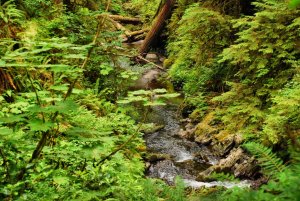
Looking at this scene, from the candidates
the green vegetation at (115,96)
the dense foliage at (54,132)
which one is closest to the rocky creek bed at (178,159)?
the green vegetation at (115,96)

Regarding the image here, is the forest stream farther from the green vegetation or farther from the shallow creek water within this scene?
the green vegetation

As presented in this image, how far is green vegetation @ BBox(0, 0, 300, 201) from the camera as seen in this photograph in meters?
2.36

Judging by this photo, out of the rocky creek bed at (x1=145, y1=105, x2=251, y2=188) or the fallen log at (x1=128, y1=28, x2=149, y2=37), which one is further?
the fallen log at (x1=128, y1=28, x2=149, y2=37)

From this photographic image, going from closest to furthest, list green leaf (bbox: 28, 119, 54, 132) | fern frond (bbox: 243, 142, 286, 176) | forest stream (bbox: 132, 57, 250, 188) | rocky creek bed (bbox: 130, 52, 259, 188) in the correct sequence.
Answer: green leaf (bbox: 28, 119, 54, 132) < fern frond (bbox: 243, 142, 286, 176) < rocky creek bed (bbox: 130, 52, 259, 188) < forest stream (bbox: 132, 57, 250, 188)

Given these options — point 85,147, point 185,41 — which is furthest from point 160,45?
point 85,147

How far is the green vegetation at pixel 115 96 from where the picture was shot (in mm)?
2361

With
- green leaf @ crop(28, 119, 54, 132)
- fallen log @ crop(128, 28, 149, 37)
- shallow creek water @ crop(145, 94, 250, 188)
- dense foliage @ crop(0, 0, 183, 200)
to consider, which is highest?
green leaf @ crop(28, 119, 54, 132)

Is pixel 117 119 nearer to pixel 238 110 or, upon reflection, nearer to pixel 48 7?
pixel 48 7

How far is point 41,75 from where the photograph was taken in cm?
606

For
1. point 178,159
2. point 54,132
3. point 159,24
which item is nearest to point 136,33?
point 159,24

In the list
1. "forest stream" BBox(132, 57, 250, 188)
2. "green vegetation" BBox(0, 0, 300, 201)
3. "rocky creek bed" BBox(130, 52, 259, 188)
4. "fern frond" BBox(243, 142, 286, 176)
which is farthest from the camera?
"forest stream" BBox(132, 57, 250, 188)

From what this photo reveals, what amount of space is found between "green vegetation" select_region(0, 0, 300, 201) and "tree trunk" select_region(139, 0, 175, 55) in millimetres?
392

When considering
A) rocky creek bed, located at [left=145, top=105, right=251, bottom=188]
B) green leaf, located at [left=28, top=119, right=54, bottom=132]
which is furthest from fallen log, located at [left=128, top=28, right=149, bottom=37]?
green leaf, located at [left=28, top=119, right=54, bottom=132]

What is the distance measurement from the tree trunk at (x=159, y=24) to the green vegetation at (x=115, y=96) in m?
0.39
